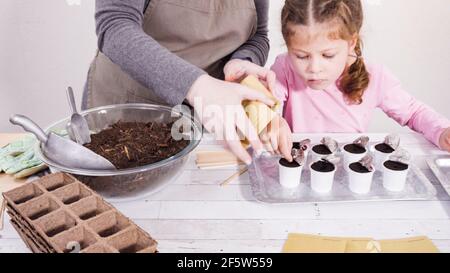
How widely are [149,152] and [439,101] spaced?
2.28 meters

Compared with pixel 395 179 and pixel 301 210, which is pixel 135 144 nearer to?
pixel 301 210

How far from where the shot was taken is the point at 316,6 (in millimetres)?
1618

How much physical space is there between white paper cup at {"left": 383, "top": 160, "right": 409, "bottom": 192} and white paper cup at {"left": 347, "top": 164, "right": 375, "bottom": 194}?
1.7 inches

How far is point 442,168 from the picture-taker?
134 cm

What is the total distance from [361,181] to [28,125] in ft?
2.76

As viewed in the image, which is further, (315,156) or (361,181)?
(315,156)

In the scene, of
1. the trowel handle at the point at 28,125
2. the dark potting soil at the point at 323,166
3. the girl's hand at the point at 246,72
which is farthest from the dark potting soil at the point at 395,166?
the trowel handle at the point at 28,125

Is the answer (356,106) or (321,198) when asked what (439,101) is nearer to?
(356,106)

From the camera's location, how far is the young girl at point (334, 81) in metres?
1.62

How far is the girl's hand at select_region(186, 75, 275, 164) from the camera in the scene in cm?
105

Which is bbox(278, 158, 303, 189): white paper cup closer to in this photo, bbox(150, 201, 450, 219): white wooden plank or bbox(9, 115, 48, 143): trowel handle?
bbox(150, 201, 450, 219): white wooden plank

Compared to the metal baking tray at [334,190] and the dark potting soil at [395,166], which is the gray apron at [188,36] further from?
the dark potting soil at [395,166]

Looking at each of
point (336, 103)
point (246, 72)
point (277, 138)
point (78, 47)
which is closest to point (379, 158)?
point (277, 138)

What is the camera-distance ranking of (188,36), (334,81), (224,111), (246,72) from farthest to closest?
(334,81) < (188,36) < (246,72) < (224,111)
